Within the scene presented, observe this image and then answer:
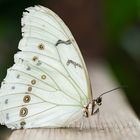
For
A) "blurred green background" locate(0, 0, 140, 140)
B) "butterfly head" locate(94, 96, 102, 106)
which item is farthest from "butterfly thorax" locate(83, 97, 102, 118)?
"blurred green background" locate(0, 0, 140, 140)

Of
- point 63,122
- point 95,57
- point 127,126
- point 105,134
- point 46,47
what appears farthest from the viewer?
point 95,57

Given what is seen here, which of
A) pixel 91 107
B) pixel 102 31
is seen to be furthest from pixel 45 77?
pixel 102 31

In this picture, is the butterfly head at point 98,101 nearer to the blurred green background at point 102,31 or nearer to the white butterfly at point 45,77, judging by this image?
the white butterfly at point 45,77

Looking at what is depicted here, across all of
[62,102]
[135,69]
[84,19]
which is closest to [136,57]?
[135,69]

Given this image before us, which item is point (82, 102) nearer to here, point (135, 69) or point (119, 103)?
point (119, 103)

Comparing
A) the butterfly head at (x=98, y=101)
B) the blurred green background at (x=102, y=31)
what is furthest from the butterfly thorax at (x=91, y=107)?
the blurred green background at (x=102, y=31)
